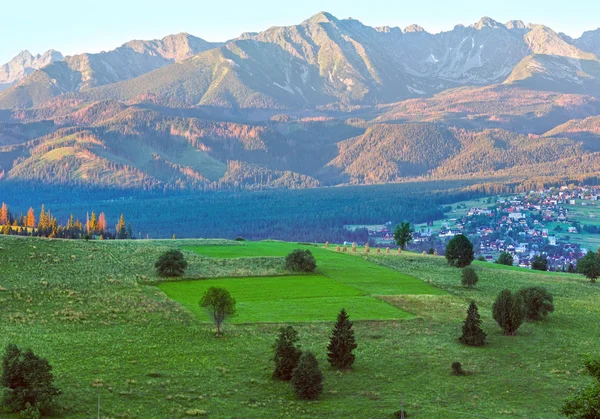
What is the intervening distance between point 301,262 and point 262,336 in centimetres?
3150

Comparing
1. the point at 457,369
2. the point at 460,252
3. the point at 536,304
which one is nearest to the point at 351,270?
the point at 460,252

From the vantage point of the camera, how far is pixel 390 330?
216ft

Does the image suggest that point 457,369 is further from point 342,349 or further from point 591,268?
point 591,268

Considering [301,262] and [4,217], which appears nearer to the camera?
[301,262]

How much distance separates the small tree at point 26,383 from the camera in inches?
1618

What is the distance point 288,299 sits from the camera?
7681 cm

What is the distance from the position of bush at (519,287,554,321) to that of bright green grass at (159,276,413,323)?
39.0 feet

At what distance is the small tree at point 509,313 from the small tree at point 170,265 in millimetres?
36411

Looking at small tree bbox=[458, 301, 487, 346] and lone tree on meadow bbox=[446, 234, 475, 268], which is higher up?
lone tree on meadow bbox=[446, 234, 475, 268]

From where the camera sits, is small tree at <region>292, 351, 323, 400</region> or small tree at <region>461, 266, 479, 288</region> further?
small tree at <region>461, 266, 479, 288</region>

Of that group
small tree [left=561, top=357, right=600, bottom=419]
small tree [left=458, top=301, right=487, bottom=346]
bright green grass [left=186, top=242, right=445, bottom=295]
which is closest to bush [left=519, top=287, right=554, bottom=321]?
small tree [left=458, top=301, right=487, bottom=346]

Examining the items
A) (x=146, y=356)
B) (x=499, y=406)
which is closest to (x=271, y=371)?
(x=146, y=356)

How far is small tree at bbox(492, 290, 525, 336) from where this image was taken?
66188mm

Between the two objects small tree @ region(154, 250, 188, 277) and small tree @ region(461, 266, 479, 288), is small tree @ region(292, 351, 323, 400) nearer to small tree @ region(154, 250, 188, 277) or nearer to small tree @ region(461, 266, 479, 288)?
small tree @ region(154, 250, 188, 277)
